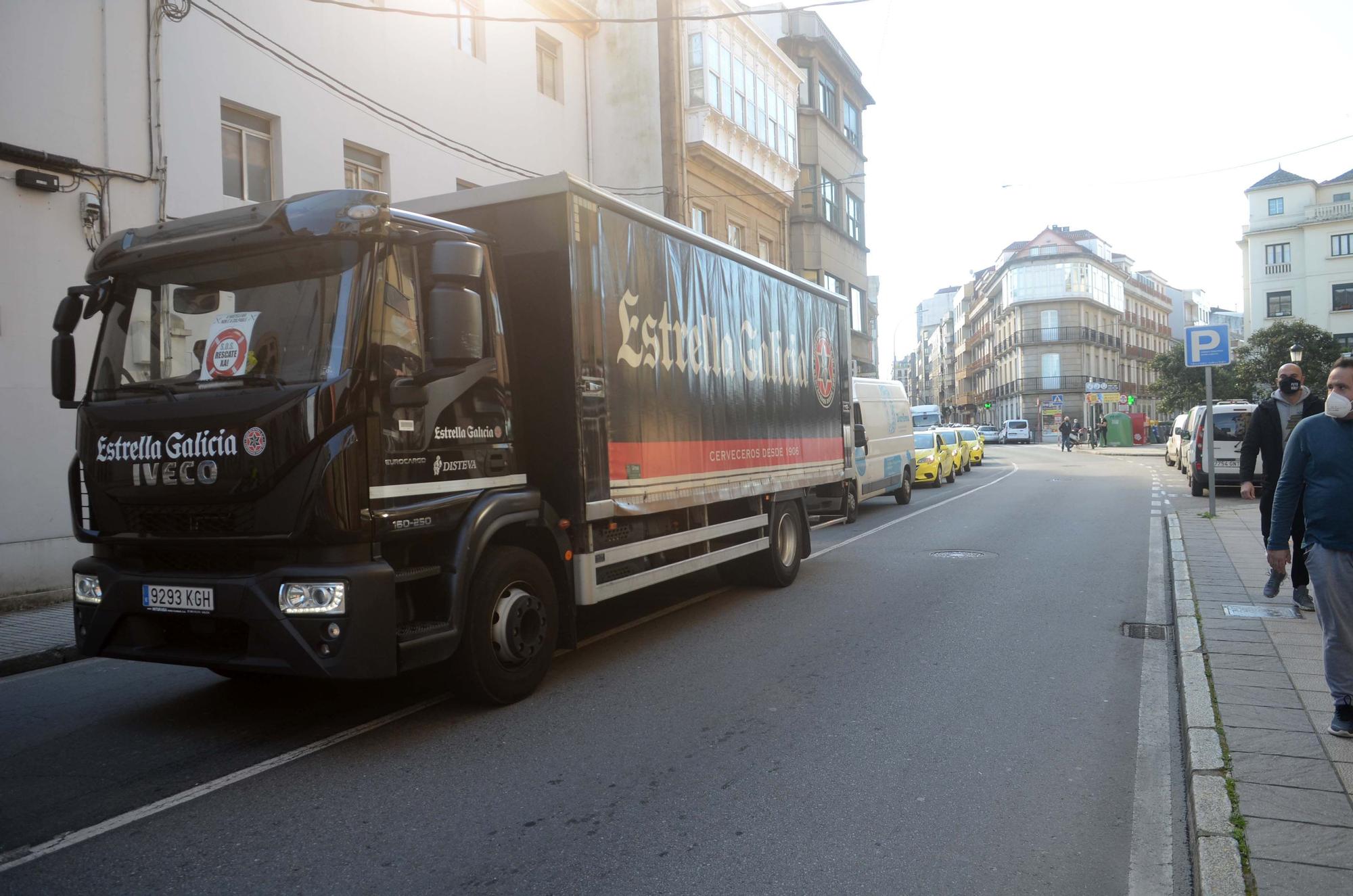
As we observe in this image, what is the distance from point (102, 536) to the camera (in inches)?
209

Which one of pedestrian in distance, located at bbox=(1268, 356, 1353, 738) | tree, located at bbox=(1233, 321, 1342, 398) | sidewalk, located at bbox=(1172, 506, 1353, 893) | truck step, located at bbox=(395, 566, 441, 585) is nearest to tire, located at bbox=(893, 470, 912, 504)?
sidewalk, located at bbox=(1172, 506, 1353, 893)

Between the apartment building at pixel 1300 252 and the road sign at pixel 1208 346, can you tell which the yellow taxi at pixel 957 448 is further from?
the apartment building at pixel 1300 252

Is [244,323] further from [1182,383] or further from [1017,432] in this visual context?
[1017,432]

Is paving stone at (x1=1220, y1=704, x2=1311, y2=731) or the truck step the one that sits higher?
the truck step

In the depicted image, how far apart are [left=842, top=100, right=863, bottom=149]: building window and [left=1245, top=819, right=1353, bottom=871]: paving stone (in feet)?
122

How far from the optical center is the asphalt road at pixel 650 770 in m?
3.60

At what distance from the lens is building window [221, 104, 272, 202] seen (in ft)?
41.1

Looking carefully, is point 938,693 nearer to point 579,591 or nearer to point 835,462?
point 579,591

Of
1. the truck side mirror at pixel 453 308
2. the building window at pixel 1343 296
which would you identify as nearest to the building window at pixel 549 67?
the truck side mirror at pixel 453 308

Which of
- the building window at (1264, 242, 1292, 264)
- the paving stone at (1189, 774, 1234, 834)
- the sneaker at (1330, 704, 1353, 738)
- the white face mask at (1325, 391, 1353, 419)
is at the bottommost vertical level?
the paving stone at (1189, 774, 1234, 834)

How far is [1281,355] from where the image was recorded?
5144 centimetres

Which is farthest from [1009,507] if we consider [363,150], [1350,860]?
[1350,860]

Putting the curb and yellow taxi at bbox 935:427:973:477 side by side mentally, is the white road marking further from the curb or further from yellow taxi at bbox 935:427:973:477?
yellow taxi at bbox 935:427:973:477

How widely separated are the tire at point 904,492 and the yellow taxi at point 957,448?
5.75 metres
